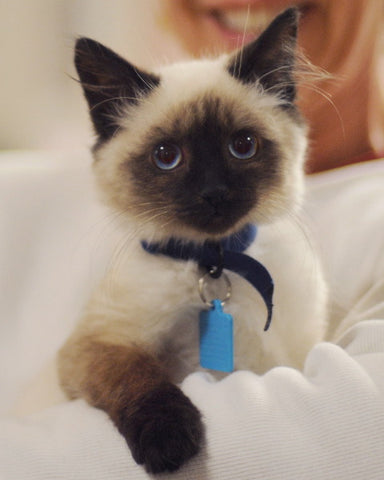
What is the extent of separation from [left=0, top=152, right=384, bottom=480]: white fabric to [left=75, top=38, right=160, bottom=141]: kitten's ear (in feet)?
1.47

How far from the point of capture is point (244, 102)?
93cm

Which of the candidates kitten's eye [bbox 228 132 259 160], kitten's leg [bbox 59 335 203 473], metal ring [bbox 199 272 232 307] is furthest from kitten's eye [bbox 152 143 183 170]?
kitten's leg [bbox 59 335 203 473]

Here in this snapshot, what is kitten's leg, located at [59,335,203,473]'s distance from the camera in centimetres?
60

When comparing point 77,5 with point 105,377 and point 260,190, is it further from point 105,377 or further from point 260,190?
point 105,377

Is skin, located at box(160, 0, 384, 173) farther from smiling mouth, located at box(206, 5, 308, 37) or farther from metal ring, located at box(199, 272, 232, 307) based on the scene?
metal ring, located at box(199, 272, 232, 307)

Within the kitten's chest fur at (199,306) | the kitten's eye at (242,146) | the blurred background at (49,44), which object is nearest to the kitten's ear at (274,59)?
the kitten's eye at (242,146)

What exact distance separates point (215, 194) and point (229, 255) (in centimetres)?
15

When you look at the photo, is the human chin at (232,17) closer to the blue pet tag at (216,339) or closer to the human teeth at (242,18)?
the human teeth at (242,18)

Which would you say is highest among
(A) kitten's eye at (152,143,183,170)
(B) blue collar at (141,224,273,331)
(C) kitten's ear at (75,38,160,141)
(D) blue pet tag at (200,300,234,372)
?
(C) kitten's ear at (75,38,160,141)

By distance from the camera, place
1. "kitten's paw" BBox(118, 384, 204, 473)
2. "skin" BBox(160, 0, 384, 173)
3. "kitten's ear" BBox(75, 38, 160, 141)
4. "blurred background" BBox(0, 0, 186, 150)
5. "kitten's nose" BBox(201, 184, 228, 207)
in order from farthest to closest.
Result: "blurred background" BBox(0, 0, 186, 150), "skin" BBox(160, 0, 384, 173), "kitten's ear" BBox(75, 38, 160, 141), "kitten's nose" BBox(201, 184, 228, 207), "kitten's paw" BBox(118, 384, 204, 473)

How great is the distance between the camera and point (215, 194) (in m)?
0.78

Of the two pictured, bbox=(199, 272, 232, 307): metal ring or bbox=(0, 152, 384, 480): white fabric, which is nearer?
bbox=(0, 152, 384, 480): white fabric

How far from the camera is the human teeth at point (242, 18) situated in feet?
4.26

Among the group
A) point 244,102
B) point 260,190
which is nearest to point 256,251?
point 260,190
